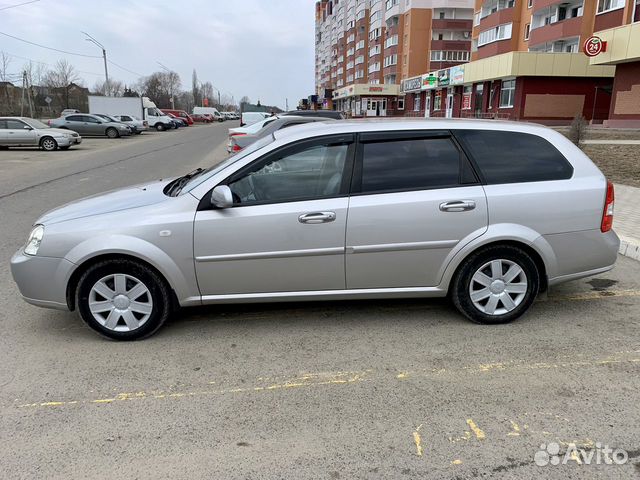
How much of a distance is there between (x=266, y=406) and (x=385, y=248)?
1.54 metres

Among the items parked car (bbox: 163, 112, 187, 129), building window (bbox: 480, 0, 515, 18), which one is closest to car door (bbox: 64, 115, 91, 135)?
parked car (bbox: 163, 112, 187, 129)

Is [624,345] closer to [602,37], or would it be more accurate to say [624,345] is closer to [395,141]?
[395,141]

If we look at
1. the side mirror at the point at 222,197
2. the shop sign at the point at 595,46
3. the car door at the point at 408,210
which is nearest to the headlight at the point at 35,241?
the side mirror at the point at 222,197

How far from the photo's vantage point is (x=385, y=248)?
13.2ft

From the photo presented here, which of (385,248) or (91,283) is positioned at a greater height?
(385,248)

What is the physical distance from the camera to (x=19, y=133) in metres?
23.2

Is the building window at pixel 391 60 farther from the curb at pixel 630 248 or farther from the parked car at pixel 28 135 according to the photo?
the curb at pixel 630 248

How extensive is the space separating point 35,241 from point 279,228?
1.89m

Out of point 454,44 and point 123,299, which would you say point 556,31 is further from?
point 123,299

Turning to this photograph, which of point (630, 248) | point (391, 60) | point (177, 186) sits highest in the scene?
point (391, 60)

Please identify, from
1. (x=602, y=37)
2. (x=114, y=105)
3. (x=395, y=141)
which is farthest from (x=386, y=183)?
(x=114, y=105)

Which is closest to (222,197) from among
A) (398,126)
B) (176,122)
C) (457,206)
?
(398,126)

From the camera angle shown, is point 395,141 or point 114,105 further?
point 114,105

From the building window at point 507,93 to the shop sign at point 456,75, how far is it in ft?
19.8
